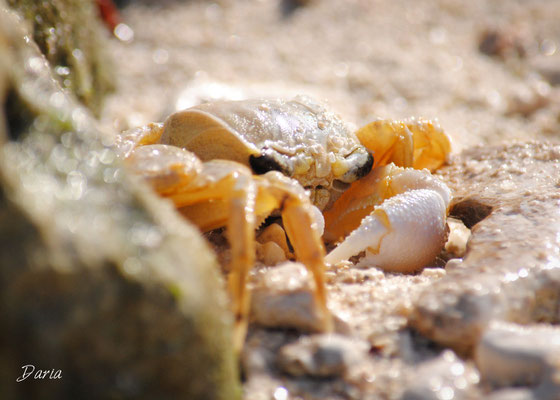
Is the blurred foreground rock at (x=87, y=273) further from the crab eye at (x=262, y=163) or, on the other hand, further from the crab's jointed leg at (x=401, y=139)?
the crab's jointed leg at (x=401, y=139)

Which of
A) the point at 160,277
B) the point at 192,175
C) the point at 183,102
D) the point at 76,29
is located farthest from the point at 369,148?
the point at 76,29

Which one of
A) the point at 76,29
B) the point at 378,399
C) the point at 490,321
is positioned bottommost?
the point at 378,399

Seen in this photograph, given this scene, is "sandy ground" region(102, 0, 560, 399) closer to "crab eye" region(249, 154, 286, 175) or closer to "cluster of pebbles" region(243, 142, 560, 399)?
"crab eye" region(249, 154, 286, 175)

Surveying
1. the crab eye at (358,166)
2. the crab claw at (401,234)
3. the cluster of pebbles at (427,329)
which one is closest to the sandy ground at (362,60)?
the crab eye at (358,166)

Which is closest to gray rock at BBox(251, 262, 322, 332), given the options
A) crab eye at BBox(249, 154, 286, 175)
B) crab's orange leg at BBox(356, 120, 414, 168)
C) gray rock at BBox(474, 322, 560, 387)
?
gray rock at BBox(474, 322, 560, 387)

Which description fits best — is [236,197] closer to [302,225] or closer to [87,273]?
[302,225]

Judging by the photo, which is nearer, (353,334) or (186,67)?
(353,334)

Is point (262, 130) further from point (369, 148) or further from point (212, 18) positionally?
point (212, 18)
